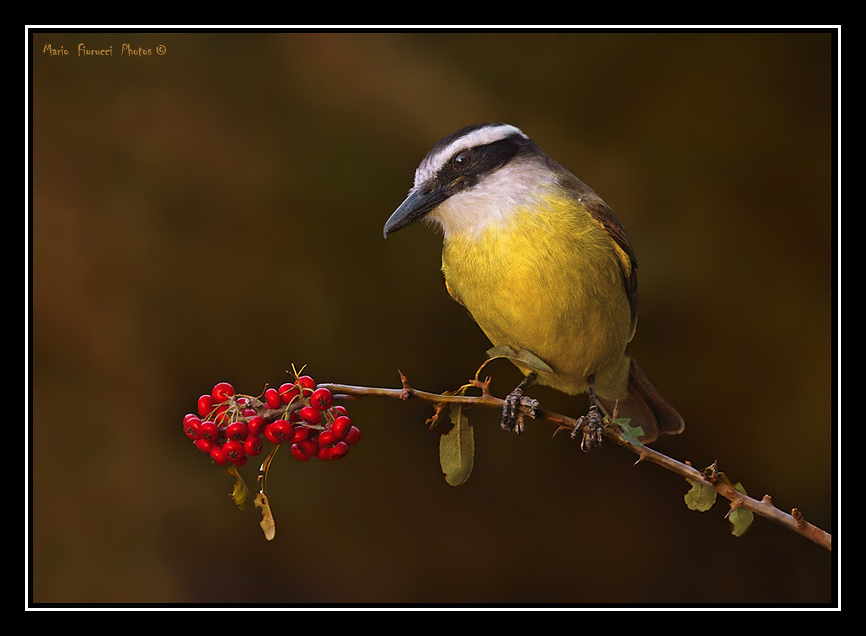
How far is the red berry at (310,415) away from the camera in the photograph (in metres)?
1.38

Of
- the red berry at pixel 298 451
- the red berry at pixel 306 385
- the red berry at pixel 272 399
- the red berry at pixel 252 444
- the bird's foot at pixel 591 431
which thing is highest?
the red berry at pixel 306 385

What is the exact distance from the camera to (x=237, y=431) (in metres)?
1.39

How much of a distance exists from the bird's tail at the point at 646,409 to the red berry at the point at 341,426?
2.54 ft

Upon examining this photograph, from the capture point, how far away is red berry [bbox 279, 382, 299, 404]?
1.40m

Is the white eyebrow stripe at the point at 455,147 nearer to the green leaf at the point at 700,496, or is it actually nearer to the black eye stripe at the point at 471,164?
the black eye stripe at the point at 471,164

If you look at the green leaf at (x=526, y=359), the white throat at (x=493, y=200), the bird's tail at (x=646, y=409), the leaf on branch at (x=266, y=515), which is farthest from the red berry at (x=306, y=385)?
the bird's tail at (x=646, y=409)

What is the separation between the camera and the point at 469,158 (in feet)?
5.81

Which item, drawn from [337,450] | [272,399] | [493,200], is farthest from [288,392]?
[493,200]

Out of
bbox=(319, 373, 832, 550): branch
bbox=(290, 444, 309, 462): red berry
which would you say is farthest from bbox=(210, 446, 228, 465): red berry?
bbox=(319, 373, 832, 550): branch

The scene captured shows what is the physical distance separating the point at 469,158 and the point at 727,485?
857 mm

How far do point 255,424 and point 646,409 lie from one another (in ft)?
3.27
